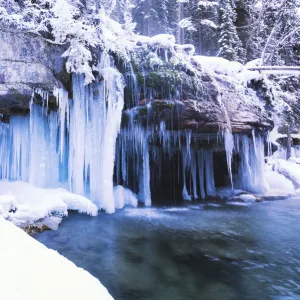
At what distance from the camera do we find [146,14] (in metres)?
24.6

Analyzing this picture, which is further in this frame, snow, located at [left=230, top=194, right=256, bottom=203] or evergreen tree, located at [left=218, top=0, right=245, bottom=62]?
evergreen tree, located at [left=218, top=0, right=245, bottom=62]

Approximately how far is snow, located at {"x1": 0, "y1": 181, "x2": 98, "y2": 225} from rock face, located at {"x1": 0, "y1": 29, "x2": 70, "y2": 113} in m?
2.85

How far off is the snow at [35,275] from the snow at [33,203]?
3.90 meters

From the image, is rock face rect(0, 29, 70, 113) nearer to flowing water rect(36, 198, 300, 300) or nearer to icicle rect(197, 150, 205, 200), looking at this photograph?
flowing water rect(36, 198, 300, 300)

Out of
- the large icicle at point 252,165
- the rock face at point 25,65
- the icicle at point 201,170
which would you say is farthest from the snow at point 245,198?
the rock face at point 25,65

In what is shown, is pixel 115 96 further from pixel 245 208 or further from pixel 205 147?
pixel 245 208

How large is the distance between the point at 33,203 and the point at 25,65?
14.1 ft

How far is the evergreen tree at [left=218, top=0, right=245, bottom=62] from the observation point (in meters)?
19.2

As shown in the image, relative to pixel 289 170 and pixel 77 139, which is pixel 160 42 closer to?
pixel 77 139

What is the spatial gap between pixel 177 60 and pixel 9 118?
6534 mm

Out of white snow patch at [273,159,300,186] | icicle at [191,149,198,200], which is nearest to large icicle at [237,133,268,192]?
icicle at [191,149,198,200]

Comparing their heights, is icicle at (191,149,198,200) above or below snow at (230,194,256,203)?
above

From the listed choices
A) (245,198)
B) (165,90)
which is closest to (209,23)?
(165,90)

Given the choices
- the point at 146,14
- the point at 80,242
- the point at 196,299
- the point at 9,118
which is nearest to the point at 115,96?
the point at 9,118
